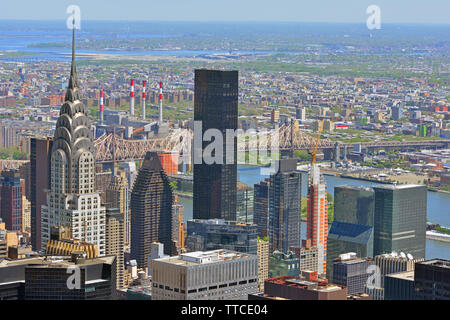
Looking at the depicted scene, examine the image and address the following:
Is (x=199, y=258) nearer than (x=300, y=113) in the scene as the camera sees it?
Yes

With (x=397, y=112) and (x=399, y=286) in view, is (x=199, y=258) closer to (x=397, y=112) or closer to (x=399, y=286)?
(x=399, y=286)

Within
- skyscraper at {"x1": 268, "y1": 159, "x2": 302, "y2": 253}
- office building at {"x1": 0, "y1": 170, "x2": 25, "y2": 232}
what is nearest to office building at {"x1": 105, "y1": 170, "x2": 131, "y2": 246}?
office building at {"x1": 0, "y1": 170, "x2": 25, "y2": 232}

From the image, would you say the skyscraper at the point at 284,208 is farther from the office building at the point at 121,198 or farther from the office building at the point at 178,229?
the office building at the point at 121,198

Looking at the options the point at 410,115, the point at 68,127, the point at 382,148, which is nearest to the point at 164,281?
the point at 68,127

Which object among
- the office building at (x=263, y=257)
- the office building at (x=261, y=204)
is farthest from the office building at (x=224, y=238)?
the office building at (x=261, y=204)

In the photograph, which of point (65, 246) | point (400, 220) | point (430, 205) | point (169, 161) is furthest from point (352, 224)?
point (169, 161)
